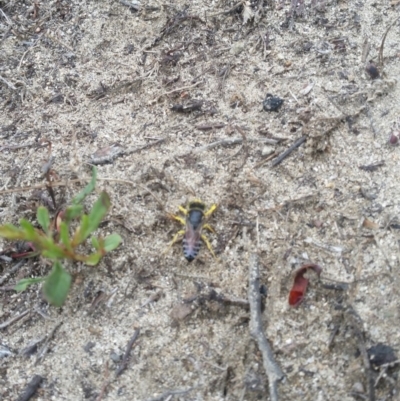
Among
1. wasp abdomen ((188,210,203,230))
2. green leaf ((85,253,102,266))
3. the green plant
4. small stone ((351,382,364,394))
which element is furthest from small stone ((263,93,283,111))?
small stone ((351,382,364,394))

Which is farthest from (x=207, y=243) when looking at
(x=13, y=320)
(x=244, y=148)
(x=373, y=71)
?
(x=373, y=71)

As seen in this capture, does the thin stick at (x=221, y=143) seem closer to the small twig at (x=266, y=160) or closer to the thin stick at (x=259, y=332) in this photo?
the small twig at (x=266, y=160)

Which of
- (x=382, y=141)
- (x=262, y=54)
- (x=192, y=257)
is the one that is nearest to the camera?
(x=192, y=257)

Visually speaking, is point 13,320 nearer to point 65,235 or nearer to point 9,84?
point 65,235

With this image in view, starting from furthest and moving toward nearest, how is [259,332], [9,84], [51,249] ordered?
[9,84], [259,332], [51,249]

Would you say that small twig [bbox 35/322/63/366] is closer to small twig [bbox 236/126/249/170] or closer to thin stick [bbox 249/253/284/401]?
thin stick [bbox 249/253/284/401]

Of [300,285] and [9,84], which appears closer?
[300,285]

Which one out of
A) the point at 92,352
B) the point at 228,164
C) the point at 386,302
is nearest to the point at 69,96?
the point at 228,164

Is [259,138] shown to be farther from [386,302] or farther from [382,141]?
[386,302]
